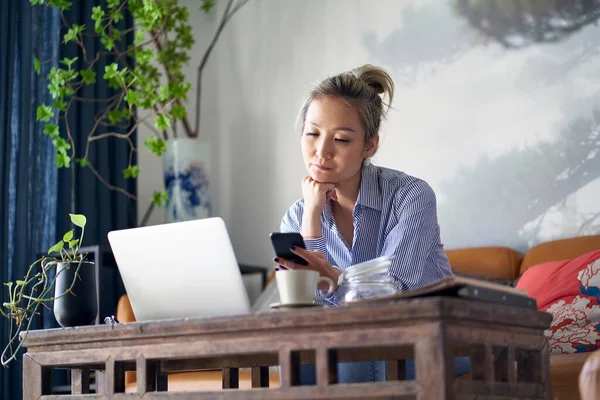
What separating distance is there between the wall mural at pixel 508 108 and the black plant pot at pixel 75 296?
1886 mm

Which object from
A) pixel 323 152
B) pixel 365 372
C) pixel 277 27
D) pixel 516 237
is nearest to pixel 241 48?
pixel 277 27

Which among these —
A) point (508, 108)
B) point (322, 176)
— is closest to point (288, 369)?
point (322, 176)

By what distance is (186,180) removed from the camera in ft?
12.1

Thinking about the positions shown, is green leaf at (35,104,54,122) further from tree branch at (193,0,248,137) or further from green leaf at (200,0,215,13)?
green leaf at (200,0,215,13)

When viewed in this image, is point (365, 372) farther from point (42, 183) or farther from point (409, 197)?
point (42, 183)

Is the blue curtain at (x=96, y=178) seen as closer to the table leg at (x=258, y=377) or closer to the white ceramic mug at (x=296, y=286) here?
the table leg at (x=258, y=377)

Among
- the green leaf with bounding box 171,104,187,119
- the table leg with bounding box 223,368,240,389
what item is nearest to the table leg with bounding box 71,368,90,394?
the table leg with bounding box 223,368,240,389

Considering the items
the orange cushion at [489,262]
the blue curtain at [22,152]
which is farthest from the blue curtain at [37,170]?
the orange cushion at [489,262]

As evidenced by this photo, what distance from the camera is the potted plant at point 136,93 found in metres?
3.52

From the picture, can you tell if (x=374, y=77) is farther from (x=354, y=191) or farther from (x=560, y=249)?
(x=560, y=249)

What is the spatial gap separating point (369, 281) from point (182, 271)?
1.15 feet

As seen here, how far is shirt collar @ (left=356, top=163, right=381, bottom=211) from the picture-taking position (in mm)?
1983

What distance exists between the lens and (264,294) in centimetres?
327

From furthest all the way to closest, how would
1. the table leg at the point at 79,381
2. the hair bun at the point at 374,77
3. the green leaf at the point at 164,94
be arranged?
the green leaf at the point at 164,94
the hair bun at the point at 374,77
the table leg at the point at 79,381
